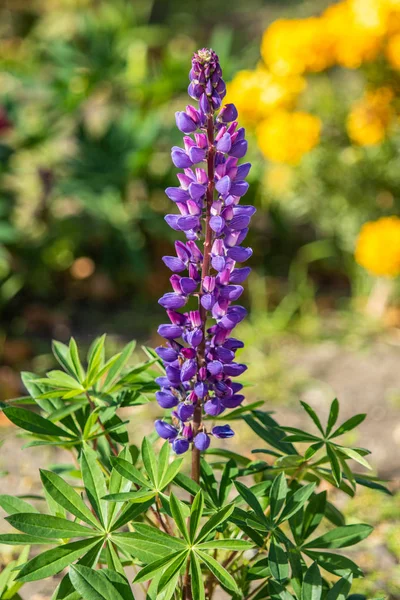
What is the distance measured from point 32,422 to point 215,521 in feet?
1.43

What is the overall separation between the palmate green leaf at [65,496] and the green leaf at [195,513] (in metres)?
0.18

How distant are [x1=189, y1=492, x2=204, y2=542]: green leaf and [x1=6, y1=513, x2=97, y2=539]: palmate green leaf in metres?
0.18

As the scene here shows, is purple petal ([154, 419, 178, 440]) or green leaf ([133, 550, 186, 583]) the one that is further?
purple petal ([154, 419, 178, 440])

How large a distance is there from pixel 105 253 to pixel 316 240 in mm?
1227

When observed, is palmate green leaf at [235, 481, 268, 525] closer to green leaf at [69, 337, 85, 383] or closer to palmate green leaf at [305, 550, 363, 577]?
palmate green leaf at [305, 550, 363, 577]

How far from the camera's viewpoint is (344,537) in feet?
4.91

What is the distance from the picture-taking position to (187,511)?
4.42ft

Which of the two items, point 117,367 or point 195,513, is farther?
point 117,367

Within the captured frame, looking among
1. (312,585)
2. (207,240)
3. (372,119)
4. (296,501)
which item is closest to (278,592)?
(312,585)

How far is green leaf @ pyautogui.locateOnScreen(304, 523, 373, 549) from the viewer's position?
148cm

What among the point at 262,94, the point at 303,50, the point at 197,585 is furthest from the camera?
the point at 262,94

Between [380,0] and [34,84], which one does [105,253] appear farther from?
[380,0]

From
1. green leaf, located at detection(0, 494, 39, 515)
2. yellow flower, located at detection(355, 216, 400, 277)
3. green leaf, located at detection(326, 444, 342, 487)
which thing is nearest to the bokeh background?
yellow flower, located at detection(355, 216, 400, 277)

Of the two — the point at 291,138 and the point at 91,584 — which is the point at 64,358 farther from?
the point at 291,138
